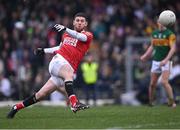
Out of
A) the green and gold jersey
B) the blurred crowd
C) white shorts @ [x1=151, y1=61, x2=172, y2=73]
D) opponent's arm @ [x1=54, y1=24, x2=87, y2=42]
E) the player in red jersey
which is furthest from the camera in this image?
the blurred crowd

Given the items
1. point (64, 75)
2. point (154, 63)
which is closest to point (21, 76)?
point (154, 63)

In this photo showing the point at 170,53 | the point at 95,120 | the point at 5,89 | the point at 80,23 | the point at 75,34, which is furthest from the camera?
the point at 5,89

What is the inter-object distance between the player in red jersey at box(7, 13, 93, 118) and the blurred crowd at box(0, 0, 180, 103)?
9.94 meters

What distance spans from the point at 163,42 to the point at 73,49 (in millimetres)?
4821

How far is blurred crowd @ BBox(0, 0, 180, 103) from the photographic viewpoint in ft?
87.9

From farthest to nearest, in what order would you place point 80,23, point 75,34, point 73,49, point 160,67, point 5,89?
point 5,89, point 160,67, point 80,23, point 73,49, point 75,34

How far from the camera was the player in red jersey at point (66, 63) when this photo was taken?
1477cm

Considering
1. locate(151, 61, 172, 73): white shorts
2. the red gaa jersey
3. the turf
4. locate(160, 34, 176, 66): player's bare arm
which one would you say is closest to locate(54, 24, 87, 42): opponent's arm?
the red gaa jersey

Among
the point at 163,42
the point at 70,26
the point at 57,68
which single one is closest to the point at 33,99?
the point at 57,68

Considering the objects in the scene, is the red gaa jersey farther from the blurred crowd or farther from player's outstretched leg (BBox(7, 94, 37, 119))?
the blurred crowd

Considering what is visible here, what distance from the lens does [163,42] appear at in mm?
19344

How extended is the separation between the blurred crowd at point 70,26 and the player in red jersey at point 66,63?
994cm

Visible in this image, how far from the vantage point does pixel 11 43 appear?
29.0 metres

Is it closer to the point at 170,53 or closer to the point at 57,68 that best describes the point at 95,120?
the point at 57,68
